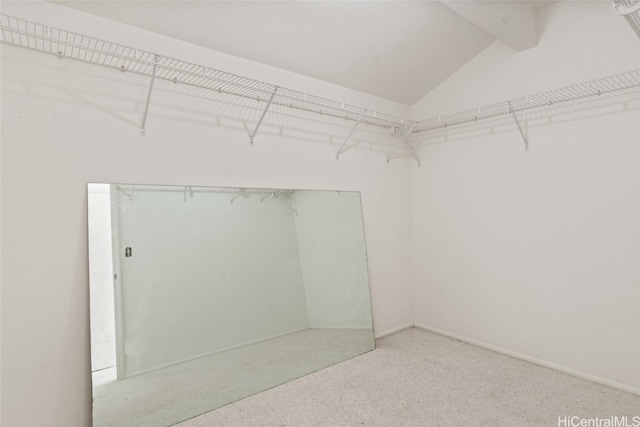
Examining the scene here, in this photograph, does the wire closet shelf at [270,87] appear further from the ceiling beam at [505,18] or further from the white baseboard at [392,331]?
the white baseboard at [392,331]

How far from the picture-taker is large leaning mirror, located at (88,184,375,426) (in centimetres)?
165

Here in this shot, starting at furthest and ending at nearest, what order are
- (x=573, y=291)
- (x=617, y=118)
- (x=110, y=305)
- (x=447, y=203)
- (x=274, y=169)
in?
(x=447, y=203)
(x=274, y=169)
(x=573, y=291)
(x=617, y=118)
(x=110, y=305)

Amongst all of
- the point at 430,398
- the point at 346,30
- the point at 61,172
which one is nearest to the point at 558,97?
the point at 346,30

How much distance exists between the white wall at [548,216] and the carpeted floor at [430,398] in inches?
9.3

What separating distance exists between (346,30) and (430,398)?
2.24 meters

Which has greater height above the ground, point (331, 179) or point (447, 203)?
point (331, 179)

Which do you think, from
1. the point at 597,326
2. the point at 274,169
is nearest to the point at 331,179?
the point at 274,169

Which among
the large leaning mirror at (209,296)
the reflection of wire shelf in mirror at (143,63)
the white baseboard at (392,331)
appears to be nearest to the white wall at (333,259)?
the large leaning mirror at (209,296)

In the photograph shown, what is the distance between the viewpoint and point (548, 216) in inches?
87.5

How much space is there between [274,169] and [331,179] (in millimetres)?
510

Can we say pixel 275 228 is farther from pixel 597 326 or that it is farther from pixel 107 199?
pixel 597 326

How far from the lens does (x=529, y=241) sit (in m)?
2.32

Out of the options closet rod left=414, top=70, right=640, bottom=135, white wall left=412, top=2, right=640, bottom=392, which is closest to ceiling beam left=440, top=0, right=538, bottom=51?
white wall left=412, top=2, right=640, bottom=392

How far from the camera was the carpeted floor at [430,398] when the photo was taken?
169cm
